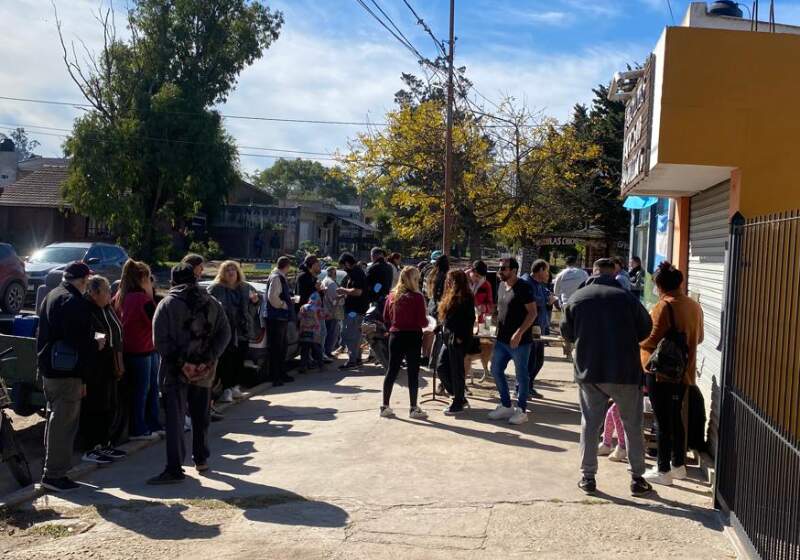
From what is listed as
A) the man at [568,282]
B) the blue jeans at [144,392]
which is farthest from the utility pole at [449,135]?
the blue jeans at [144,392]

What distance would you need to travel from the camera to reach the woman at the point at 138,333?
316 inches

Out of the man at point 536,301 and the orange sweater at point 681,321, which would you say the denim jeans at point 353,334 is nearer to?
the man at point 536,301

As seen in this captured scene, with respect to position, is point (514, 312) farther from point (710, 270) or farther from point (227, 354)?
point (227, 354)

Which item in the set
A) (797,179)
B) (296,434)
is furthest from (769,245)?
(296,434)

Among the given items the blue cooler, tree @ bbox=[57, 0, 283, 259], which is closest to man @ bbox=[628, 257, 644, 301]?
the blue cooler

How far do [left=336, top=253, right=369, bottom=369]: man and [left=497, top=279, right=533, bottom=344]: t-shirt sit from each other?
4.51 m

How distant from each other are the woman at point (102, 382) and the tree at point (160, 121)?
30854 millimetres

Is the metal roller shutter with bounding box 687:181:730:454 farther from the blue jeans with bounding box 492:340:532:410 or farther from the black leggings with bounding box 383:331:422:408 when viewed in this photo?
the black leggings with bounding box 383:331:422:408

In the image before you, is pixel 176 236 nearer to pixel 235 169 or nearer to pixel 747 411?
pixel 235 169

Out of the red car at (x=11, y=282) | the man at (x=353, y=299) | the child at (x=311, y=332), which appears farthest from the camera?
the red car at (x=11, y=282)

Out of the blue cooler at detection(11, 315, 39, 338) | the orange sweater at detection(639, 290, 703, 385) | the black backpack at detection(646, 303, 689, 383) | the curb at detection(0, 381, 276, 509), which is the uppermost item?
the orange sweater at detection(639, 290, 703, 385)

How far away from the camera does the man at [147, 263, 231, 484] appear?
6.82 metres

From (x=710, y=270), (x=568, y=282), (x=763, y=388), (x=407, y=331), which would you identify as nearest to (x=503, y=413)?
(x=407, y=331)

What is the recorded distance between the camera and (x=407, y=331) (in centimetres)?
919
